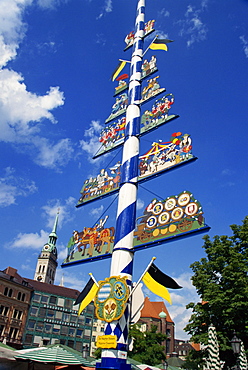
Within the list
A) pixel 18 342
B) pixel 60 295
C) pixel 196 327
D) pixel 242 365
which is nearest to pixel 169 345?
pixel 60 295

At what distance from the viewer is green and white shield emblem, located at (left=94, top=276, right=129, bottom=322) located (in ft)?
25.5

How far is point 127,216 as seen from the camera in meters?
9.27

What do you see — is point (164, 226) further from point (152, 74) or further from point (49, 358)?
point (152, 74)

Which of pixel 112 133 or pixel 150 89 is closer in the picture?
pixel 150 89

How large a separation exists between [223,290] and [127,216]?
8.64m

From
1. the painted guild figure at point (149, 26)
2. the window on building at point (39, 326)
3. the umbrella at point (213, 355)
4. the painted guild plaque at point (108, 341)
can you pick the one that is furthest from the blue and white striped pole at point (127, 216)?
the window on building at point (39, 326)

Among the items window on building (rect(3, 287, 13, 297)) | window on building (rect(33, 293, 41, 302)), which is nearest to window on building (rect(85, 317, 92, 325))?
window on building (rect(33, 293, 41, 302))

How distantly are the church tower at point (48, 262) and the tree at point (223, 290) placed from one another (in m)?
77.9

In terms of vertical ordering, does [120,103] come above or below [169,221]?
above

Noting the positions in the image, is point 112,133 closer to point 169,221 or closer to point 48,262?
point 169,221

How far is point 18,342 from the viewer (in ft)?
127

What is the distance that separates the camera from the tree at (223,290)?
14.1 meters

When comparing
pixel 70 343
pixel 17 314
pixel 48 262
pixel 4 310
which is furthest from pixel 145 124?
pixel 48 262

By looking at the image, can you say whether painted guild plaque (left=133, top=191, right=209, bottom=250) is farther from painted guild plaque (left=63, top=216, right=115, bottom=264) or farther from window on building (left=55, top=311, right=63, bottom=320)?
window on building (left=55, top=311, right=63, bottom=320)
